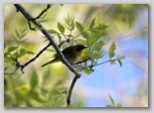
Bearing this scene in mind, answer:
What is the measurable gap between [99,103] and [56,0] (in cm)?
74

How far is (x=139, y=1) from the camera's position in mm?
2105

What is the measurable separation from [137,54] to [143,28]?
0.59ft

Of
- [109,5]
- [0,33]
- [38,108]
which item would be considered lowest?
[38,108]

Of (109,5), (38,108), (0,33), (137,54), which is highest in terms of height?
(109,5)

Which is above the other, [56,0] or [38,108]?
[56,0]

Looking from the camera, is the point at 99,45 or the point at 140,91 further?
the point at 140,91

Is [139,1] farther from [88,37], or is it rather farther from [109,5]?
[88,37]

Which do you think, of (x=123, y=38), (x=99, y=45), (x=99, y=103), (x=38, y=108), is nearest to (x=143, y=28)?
(x=123, y=38)

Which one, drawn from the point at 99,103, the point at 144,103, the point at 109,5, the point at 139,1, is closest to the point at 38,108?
the point at 99,103

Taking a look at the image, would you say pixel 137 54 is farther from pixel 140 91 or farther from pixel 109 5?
pixel 109 5

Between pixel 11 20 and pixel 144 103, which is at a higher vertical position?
pixel 11 20

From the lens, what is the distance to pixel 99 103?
2078 mm

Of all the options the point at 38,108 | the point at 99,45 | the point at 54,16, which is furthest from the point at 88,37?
the point at 38,108

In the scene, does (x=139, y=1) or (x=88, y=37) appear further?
(x=139, y=1)
